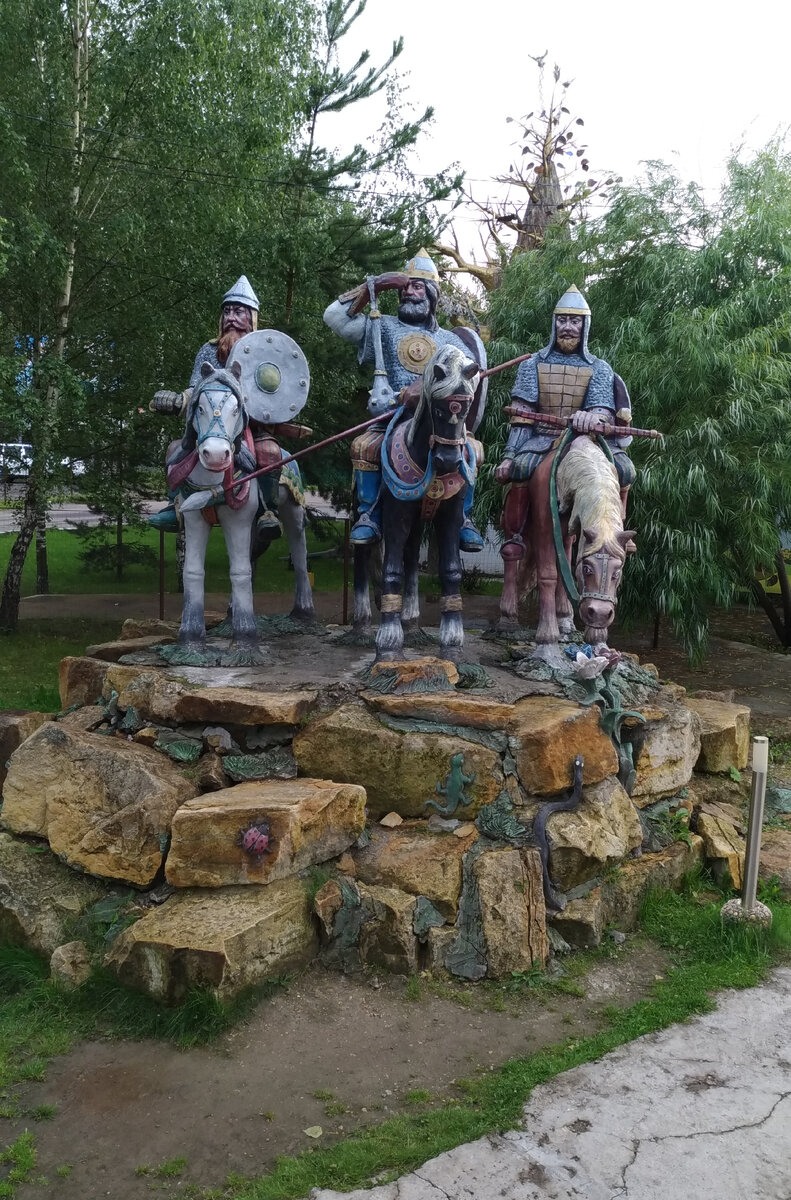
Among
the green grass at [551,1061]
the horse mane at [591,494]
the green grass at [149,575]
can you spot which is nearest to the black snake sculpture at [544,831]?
the green grass at [551,1061]

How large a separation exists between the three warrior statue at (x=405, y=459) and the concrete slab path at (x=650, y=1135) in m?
2.14

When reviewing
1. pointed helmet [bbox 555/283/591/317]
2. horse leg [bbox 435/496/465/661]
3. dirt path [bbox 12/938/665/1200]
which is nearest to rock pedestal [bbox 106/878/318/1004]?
dirt path [bbox 12/938/665/1200]

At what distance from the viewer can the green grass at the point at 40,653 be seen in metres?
8.55

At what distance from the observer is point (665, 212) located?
996cm

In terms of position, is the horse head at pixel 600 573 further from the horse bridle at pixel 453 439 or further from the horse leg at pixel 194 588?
the horse leg at pixel 194 588

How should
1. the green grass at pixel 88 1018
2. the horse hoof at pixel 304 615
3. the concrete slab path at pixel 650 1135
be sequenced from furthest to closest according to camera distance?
the horse hoof at pixel 304 615
the green grass at pixel 88 1018
the concrete slab path at pixel 650 1135

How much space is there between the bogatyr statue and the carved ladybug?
2332 mm

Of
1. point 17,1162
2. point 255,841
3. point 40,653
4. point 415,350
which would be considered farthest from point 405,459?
point 40,653

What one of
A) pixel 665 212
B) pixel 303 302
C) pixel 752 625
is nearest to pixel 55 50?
pixel 303 302

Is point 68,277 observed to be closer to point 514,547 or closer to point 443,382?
point 514,547

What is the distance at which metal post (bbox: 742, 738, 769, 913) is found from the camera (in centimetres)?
448

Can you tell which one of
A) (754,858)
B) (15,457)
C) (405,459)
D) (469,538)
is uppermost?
(15,457)

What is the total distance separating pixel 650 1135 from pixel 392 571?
317 centimetres

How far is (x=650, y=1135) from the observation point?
10.8 ft
